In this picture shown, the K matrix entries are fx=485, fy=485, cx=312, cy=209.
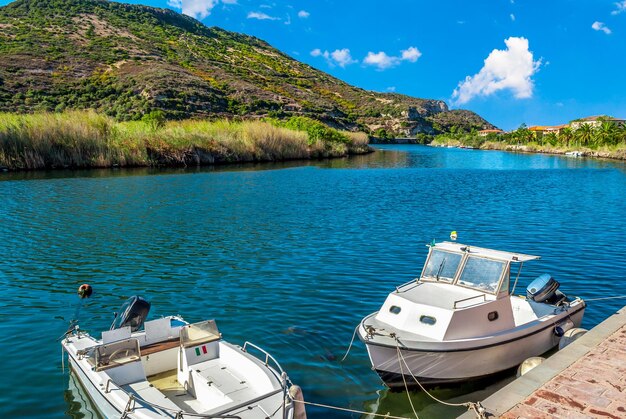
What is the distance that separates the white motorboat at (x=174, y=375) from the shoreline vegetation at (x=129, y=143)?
145ft

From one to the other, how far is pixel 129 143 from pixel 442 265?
1931 inches

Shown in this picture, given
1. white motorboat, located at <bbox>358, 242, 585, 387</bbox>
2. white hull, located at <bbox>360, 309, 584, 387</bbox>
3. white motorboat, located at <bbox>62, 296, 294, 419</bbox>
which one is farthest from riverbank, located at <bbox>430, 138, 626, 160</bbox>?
white motorboat, located at <bbox>62, 296, 294, 419</bbox>

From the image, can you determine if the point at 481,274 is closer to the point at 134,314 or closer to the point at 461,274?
the point at 461,274

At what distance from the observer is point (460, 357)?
10.1 meters

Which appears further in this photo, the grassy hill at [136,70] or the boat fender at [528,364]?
the grassy hill at [136,70]

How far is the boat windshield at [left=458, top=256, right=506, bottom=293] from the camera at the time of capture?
37.3 ft

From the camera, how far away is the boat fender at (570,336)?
38.8ft

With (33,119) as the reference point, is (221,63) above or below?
above

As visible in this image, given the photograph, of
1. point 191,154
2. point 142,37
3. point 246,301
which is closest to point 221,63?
point 142,37

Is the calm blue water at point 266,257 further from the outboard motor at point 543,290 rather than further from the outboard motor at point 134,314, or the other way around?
the outboard motor at point 543,290

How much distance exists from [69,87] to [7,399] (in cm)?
10194

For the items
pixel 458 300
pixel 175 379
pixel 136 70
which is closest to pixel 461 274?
pixel 458 300

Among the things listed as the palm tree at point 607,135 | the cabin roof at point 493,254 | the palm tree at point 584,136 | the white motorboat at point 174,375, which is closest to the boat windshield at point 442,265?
the cabin roof at point 493,254

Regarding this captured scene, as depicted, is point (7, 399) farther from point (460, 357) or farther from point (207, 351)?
point (460, 357)
